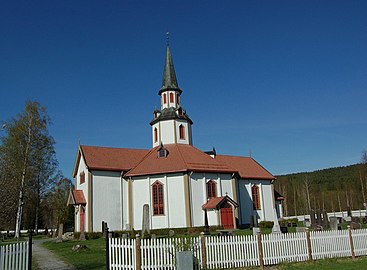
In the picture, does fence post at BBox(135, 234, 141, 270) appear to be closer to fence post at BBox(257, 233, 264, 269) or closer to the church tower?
fence post at BBox(257, 233, 264, 269)

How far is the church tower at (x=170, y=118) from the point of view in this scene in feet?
128

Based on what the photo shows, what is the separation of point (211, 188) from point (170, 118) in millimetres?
9298

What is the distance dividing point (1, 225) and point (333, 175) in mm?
96118

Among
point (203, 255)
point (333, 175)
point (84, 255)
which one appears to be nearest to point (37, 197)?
point (84, 255)

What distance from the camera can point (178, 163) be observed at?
1357 inches

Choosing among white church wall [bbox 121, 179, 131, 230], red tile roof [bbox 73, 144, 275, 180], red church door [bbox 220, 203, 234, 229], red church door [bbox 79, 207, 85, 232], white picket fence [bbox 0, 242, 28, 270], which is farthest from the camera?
white church wall [bbox 121, 179, 131, 230]

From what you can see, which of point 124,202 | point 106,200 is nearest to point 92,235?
point 106,200

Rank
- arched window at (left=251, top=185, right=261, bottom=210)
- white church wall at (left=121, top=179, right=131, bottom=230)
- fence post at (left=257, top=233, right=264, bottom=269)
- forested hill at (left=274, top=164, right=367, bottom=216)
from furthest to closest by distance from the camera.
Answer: forested hill at (left=274, top=164, right=367, bottom=216), arched window at (left=251, top=185, right=261, bottom=210), white church wall at (left=121, top=179, right=131, bottom=230), fence post at (left=257, top=233, right=264, bottom=269)

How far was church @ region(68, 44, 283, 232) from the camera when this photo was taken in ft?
109

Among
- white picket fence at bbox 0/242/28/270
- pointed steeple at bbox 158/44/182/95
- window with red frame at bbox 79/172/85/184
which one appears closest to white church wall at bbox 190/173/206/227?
window with red frame at bbox 79/172/85/184

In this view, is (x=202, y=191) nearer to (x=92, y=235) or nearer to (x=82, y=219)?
(x=92, y=235)

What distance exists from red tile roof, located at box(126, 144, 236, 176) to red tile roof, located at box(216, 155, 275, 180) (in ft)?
17.8

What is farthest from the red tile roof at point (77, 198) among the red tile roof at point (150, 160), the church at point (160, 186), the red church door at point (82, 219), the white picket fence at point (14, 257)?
the white picket fence at point (14, 257)

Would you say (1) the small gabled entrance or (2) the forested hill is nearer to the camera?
(1) the small gabled entrance
